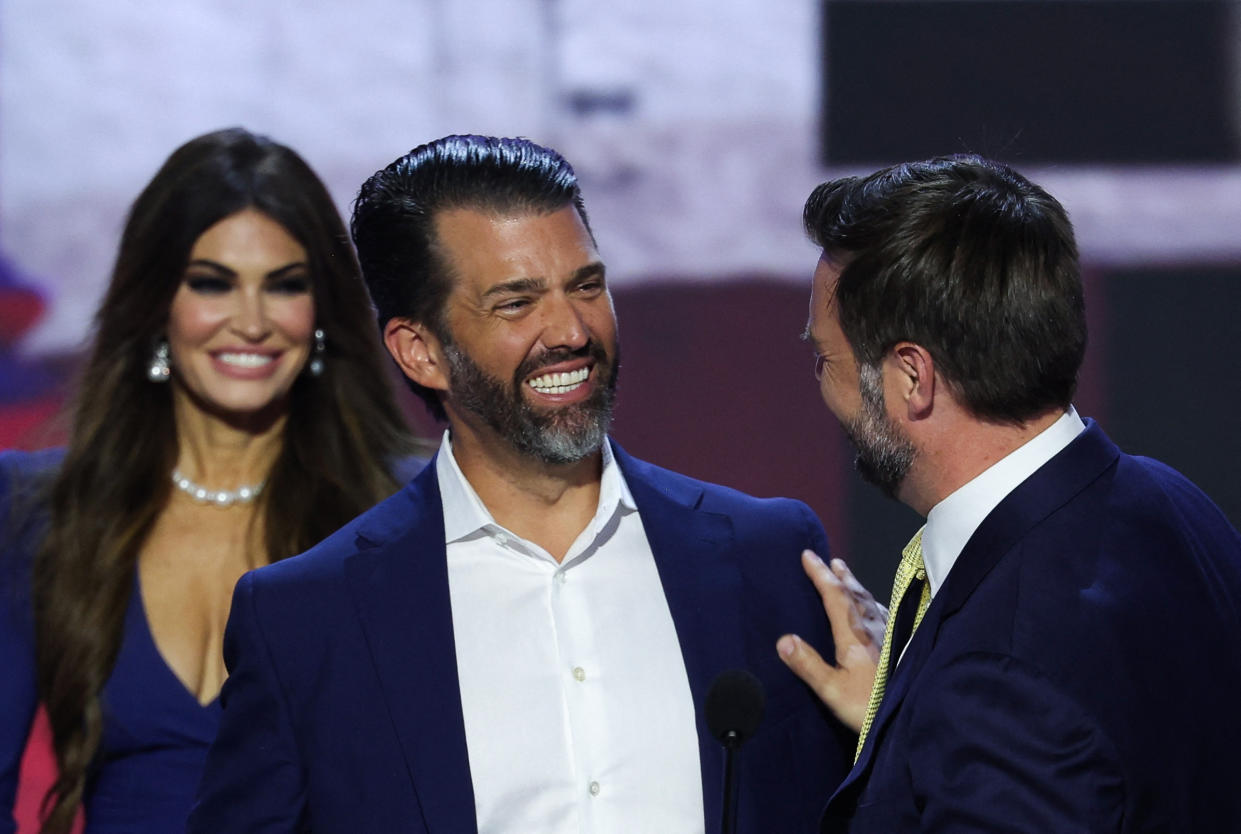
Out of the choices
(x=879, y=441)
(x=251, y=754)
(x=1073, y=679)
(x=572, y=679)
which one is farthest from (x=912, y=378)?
(x=251, y=754)

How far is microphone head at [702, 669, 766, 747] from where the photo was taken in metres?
1.53

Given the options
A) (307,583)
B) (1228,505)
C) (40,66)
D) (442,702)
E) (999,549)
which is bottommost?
(1228,505)

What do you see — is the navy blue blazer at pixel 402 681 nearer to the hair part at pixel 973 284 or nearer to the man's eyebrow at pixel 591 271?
the man's eyebrow at pixel 591 271

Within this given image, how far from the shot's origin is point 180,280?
8.83ft

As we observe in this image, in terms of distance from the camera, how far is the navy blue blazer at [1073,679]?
1379 millimetres

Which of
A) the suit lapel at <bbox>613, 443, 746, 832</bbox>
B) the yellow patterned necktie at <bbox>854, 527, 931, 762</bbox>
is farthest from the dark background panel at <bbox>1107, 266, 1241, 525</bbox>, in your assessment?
the yellow patterned necktie at <bbox>854, 527, 931, 762</bbox>

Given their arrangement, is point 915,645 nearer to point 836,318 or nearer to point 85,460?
point 836,318

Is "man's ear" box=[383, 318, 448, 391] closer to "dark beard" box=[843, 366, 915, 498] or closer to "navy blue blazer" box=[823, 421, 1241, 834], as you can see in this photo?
"dark beard" box=[843, 366, 915, 498]

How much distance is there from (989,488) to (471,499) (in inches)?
30.7

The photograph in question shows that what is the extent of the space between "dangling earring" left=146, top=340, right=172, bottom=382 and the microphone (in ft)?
5.24

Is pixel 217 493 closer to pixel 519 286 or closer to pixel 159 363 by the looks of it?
pixel 159 363

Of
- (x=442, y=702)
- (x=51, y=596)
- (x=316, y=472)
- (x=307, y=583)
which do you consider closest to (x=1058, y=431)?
(x=442, y=702)

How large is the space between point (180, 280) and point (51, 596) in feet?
2.04

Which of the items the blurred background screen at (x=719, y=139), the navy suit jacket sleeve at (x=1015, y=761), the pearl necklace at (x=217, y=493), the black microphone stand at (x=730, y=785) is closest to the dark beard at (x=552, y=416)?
the black microphone stand at (x=730, y=785)
